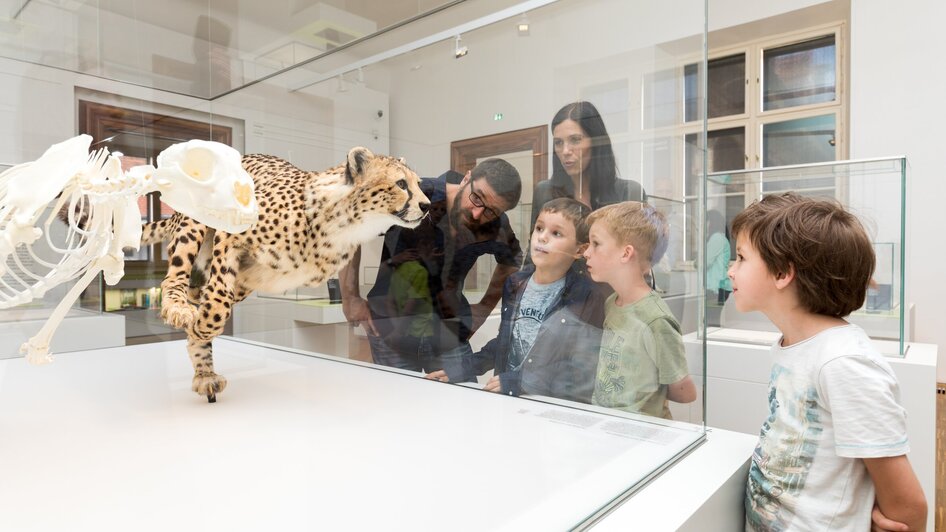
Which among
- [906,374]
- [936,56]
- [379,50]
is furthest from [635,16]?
[936,56]

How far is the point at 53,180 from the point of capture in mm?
596

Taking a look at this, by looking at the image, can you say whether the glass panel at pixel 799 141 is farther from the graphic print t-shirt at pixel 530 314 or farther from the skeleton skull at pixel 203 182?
the skeleton skull at pixel 203 182

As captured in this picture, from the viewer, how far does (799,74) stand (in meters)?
3.94

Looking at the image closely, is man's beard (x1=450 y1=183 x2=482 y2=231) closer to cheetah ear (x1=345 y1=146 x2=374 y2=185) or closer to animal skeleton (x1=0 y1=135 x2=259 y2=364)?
cheetah ear (x1=345 y1=146 x2=374 y2=185)

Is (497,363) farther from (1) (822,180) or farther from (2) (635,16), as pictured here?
(1) (822,180)

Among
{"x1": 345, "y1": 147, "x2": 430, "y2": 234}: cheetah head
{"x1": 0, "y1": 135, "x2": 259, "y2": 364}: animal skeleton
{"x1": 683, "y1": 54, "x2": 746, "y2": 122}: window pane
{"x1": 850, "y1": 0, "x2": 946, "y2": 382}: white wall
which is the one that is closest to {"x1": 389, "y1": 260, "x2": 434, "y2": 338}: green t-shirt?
{"x1": 345, "y1": 147, "x2": 430, "y2": 234}: cheetah head

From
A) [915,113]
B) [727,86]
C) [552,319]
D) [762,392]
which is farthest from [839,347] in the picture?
[727,86]

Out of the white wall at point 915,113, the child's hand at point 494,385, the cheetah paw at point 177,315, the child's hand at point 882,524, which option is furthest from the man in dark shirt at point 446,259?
the white wall at point 915,113

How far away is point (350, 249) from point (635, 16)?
2.23 ft

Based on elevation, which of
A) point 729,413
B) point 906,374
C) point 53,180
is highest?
point 53,180

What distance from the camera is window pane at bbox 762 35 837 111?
3.82 m

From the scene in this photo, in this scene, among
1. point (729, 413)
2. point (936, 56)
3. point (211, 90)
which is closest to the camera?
point (211, 90)

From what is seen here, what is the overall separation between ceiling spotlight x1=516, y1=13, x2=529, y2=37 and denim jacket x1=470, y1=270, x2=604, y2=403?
1.54 feet

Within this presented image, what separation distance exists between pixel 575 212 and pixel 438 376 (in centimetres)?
51
